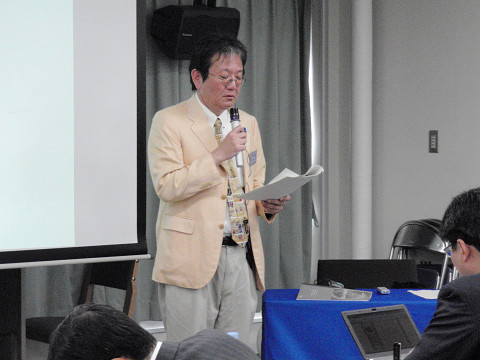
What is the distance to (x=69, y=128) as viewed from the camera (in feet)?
9.26

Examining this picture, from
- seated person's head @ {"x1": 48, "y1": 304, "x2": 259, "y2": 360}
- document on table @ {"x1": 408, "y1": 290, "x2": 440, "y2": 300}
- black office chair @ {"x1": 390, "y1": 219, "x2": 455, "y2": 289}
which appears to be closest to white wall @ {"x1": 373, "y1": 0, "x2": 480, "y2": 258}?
black office chair @ {"x1": 390, "y1": 219, "x2": 455, "y2": 289}

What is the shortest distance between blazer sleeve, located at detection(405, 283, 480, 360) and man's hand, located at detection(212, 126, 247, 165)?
103 centimetres

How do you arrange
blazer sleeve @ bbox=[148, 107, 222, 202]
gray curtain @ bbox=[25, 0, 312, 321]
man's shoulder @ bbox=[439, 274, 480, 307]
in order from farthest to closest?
gray curtain @ bbox=[25, 0, 312, 321] < blazer sleeve @ bbox=[148, 107, 222, 202] < man's shoulder @ bbox=[439, 274, 480, 307]

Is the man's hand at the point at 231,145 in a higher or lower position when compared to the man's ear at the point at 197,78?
A: lower

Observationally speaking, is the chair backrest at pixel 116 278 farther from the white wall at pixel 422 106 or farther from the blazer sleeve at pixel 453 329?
the white wall at pixel 422 106

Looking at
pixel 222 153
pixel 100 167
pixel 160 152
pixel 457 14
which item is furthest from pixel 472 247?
pixel 457 14

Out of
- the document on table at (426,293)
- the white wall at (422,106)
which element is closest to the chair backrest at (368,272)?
the document on table at (426,293)

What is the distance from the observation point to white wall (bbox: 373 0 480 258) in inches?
157

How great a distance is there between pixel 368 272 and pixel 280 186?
0.80 meters

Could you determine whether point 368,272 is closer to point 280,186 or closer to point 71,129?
point 280,186

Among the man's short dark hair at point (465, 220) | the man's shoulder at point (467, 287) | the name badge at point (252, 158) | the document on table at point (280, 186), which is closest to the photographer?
the man's shoulder at point (467, 287)

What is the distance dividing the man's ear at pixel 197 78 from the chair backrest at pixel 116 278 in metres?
0.85

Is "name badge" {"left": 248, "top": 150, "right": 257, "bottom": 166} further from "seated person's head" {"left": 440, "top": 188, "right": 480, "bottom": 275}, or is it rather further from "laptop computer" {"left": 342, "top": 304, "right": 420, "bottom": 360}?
"seated person's head" {"left": 440, "top": 188, "right": 480, "bottom": 275}

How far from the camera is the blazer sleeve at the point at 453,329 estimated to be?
158 centimetres
